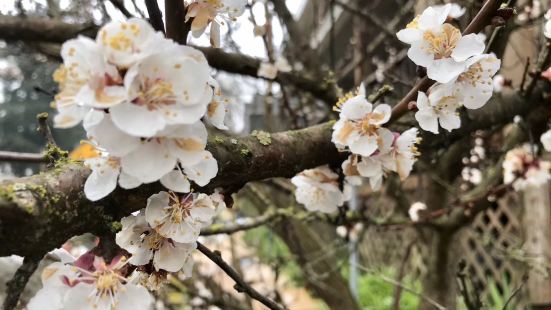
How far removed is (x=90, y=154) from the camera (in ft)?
2.00

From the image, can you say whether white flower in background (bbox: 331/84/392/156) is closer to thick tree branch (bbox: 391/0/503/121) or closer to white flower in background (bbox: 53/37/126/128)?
thick tree branch (bbox: 391/0/503/121)

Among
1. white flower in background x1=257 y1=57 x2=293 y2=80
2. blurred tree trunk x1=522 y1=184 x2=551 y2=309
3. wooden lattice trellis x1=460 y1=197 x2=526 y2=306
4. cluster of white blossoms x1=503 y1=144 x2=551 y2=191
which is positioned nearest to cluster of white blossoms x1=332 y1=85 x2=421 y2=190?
white flower in background x1=257 y1=57 x2=293 y2=80

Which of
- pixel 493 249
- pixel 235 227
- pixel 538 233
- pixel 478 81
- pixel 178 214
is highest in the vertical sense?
pixel 478 81

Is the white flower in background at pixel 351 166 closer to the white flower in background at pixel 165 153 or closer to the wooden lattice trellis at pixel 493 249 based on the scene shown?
the white flower in background at pixel 165 153

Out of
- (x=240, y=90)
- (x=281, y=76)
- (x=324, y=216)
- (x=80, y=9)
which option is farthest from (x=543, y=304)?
(x=80, y=9)

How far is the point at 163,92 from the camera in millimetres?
553

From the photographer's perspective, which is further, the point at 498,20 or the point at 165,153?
the point at 498,20

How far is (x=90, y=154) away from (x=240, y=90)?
3.69 meters

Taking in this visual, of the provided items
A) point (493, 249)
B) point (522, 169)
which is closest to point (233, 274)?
point (522, 169)

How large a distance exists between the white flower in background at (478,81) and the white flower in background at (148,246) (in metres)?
0.50

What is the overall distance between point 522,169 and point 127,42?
1735 millimetres

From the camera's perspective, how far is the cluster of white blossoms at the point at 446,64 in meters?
0.79

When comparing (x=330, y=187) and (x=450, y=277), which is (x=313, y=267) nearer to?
(x=450, y=277)

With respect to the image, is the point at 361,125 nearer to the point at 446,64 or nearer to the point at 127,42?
the point at 446,64
